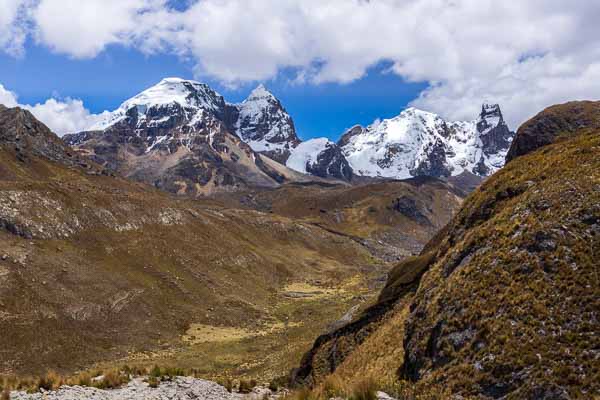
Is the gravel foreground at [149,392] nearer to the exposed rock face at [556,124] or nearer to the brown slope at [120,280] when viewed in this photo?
the brown slope at [120,280]

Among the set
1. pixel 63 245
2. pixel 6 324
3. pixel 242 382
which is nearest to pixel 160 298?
pixel 63 245

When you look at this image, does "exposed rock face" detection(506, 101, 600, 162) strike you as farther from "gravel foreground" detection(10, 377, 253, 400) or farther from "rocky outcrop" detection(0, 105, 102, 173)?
"rocky outcrop" detection(0, 105, 102, 173)

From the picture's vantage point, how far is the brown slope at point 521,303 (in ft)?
41.4

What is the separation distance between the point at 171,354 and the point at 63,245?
2835cm

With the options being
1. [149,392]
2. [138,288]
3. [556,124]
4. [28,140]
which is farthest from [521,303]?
[28,140]

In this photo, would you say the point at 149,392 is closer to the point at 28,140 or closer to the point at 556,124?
the point at 556,124

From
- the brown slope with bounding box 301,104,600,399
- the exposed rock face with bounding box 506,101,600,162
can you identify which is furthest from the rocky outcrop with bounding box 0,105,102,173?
the brown slope with bounding box 301,104,600,399

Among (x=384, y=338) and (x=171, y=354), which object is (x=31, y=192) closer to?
(x=171, y=354)

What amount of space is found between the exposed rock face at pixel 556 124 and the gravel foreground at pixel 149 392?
96.1ft

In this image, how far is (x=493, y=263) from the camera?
1695 cm

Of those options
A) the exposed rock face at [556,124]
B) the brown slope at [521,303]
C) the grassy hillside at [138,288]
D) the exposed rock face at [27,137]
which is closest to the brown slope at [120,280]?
the grassy hillside at [138,288]

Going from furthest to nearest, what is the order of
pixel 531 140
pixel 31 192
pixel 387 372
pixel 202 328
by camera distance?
pixel 31 192
pixel 202 328
pixel 531 140
pixel 387 372

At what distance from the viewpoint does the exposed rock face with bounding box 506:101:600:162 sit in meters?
36.5

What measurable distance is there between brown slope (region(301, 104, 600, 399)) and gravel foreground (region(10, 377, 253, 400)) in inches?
256
